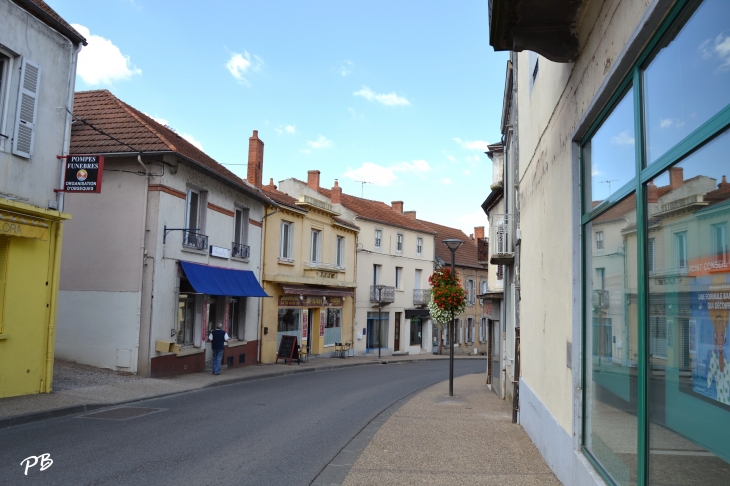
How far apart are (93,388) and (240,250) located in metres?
9.30

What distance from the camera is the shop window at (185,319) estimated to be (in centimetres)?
1831

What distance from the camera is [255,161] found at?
1005 inches

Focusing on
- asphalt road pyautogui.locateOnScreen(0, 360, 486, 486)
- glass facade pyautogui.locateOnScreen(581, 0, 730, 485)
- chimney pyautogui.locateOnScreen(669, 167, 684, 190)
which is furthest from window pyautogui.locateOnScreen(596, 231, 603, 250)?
asphalt road pyautogui.locateOnScreen(0, 360, 486, 486)

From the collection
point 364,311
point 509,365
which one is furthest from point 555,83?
point 364,311

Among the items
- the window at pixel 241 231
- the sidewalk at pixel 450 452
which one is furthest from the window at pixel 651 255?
the window at pixel 241 231

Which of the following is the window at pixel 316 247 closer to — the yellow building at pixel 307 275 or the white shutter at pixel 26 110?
the yellow building at pixel 307 275

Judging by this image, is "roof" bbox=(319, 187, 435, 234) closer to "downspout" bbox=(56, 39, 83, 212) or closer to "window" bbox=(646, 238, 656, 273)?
"downspout" bbox=(56, 39, 83, 212)

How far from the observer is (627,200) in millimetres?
4590

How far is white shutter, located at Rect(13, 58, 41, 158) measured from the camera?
11359 mm

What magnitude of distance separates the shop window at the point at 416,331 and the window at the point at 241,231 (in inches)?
793

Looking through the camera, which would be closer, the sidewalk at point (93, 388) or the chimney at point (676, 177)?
the chimney at point (676, 177)

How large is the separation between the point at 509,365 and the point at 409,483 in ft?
26.3

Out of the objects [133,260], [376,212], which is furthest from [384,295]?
[133,260]

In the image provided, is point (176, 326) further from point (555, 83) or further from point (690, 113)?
point (690, 113)
